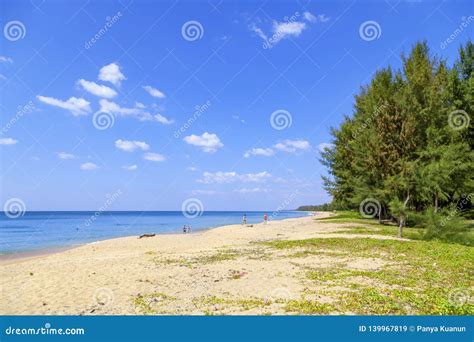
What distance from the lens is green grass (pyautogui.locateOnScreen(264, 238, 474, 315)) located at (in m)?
8.51

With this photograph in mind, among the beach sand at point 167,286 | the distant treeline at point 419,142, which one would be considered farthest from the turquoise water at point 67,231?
the distant treeline at point 419,142

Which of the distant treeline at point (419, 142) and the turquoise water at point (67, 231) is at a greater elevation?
the distant treeline at point (419, 142)

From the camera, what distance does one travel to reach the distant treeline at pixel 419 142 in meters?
26.0

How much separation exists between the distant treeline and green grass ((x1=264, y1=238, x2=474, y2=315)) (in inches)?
272

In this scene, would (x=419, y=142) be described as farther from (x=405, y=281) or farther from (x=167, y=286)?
(x=167, y=286)

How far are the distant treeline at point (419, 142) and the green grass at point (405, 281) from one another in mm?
6912

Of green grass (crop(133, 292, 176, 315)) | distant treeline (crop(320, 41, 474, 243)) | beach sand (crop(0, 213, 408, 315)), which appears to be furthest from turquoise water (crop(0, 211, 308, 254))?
distant treeline (crop(320, 41, 474, 243))

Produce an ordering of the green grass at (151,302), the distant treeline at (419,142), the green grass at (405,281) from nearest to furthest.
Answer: the green grass at (405,281)
the green grass at (151,302)
the distant treeline at (419,142)

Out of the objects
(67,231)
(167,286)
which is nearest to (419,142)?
(167,286)

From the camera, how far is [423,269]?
1332 cm

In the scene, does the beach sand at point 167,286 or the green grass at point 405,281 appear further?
the beach sand at point 167,286

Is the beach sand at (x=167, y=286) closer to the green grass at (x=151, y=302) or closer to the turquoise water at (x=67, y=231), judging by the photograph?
the green grass at (x=151, y=302)
